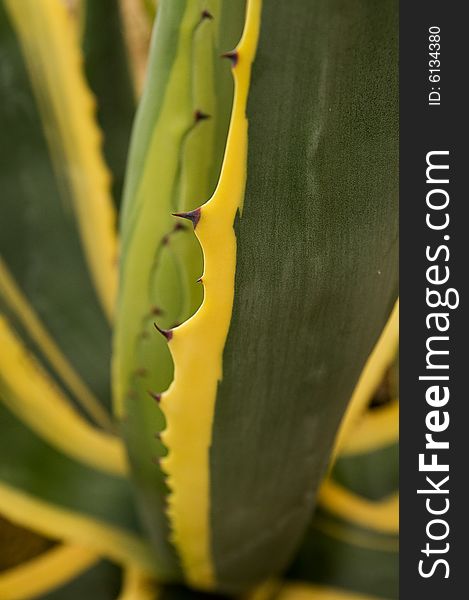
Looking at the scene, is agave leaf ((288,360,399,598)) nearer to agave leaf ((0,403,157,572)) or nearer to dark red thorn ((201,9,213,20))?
agave leaf ((0,403,157,572))

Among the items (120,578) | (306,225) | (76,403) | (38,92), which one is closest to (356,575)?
(120,578)

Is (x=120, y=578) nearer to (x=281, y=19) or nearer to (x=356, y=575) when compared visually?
(x=356, y=575)

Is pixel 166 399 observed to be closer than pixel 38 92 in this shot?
Yes

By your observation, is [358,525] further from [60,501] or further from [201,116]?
[201,116]

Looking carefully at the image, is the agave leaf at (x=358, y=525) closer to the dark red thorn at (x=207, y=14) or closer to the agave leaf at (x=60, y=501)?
the agave leaf at (x=60, y=501)

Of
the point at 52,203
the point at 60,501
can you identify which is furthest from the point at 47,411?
the point at 52,203

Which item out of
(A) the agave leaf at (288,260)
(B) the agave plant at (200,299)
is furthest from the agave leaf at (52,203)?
(A) the agave leaf at (288,260)
